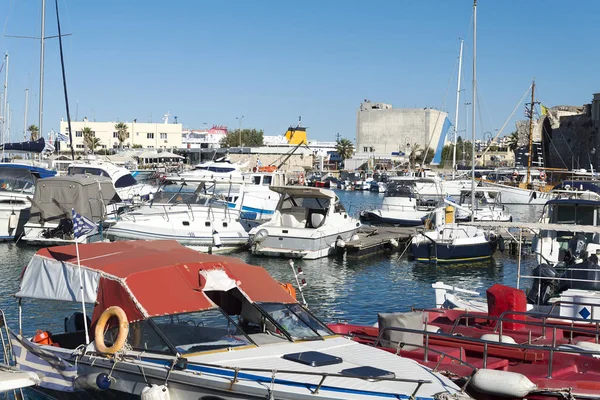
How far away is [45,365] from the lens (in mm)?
12352

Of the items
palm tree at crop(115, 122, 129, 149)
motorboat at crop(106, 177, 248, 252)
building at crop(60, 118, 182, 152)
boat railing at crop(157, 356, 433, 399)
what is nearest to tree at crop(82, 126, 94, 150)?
building at crop(60, 118, 182, 152)

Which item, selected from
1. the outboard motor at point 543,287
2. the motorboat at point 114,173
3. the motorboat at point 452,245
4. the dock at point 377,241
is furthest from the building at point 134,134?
the outboard motor at point 543,287

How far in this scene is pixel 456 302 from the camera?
20.9 metres

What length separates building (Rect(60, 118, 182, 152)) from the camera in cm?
12769

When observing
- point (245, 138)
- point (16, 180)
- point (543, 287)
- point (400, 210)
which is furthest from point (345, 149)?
point (543, 287)

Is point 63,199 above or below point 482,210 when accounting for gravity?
above

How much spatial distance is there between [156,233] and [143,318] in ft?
74.8

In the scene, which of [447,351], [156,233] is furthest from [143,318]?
[156,233]

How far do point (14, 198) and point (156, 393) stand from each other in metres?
29.6

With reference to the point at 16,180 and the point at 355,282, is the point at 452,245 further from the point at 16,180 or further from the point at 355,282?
the point at 16,180

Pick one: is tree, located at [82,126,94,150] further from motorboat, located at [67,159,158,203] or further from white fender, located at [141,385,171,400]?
white fender, located at [141,385,171,400]

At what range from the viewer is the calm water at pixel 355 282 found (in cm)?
2156

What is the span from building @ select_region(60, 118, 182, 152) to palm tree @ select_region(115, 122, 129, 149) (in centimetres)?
78

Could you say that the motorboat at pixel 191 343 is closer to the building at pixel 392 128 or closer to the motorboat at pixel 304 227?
the motorboat at pixel 304 227
